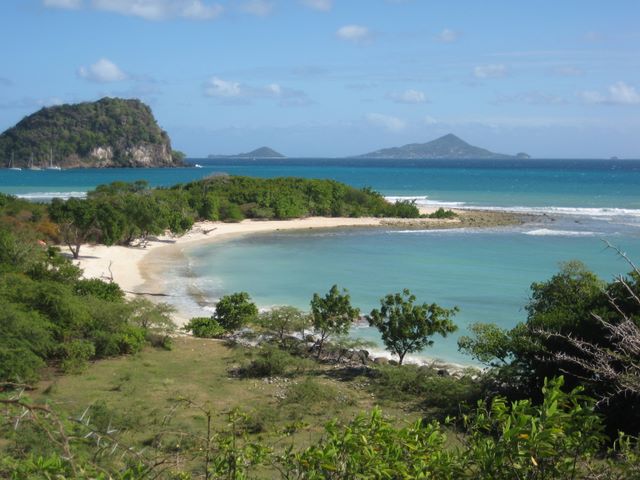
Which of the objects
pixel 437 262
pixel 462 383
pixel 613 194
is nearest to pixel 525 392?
pixel 462 383

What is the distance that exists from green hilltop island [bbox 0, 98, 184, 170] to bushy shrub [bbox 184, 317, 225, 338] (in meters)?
134

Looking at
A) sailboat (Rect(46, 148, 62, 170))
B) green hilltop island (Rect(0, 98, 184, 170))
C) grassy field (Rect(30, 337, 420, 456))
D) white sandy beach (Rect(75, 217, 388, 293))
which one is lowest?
grassy field (Rect(30, 337, 420, 456))

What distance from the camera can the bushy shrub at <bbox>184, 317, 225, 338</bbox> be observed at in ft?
63.7

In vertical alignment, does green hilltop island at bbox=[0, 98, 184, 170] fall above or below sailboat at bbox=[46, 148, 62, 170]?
above

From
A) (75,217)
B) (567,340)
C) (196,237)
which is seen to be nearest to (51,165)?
(196,237)

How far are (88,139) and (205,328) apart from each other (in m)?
144

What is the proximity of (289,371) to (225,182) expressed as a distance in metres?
44.5

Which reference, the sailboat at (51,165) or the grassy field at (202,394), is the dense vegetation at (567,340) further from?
the sailboat at (51,165)

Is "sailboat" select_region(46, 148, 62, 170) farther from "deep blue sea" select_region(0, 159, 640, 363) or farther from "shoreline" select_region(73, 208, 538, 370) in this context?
"deep blue sea" select_region(0, 159, 640, 363)

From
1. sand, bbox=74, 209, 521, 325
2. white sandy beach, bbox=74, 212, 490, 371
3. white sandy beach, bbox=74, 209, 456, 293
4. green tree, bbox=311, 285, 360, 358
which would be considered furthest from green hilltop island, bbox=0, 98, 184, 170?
green tree, bbox=311, 285, 360, 358

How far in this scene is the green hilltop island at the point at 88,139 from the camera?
146 meters

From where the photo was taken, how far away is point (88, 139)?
152 meters

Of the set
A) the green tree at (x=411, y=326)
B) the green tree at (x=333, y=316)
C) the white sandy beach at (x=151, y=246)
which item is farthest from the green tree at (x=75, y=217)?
the green tree at (x=411, y=326)

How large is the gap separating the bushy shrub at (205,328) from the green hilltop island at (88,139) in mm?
133870
